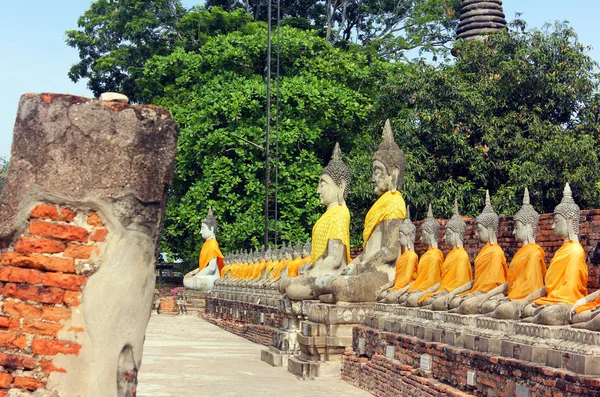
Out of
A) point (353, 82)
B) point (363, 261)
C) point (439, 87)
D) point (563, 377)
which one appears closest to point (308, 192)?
point (353, 82)

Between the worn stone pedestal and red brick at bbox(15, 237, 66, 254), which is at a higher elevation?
red brick at bbox(15, 237, 66, 254)

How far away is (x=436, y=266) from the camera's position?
1133 cm

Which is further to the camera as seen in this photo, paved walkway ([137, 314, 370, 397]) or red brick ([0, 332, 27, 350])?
paved walkway ([137, 314, 370, 397])

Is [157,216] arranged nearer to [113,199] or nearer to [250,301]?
[113,199]

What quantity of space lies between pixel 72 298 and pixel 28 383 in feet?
1.51

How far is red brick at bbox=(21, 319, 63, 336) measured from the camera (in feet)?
16.6

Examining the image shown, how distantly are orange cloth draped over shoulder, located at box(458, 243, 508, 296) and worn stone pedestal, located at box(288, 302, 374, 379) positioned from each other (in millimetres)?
3326

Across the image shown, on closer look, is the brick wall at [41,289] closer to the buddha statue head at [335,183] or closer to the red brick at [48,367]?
the red brick at [48,367]

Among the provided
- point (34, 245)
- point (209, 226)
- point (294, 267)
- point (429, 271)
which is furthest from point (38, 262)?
point (209, 226)

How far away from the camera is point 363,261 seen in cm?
1398

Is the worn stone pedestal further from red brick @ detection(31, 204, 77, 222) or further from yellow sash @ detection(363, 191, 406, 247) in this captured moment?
red brick @ detection(31, 204, 77, 222)

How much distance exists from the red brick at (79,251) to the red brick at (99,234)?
50mm

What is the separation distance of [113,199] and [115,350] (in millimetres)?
771

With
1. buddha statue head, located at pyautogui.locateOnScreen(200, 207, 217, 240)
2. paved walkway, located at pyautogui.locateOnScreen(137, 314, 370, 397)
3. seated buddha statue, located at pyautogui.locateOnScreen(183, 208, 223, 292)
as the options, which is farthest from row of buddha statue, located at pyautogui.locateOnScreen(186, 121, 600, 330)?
seated buddha statue, located at pyautogui.locateOnScreen(183, 208, 223, 292)
